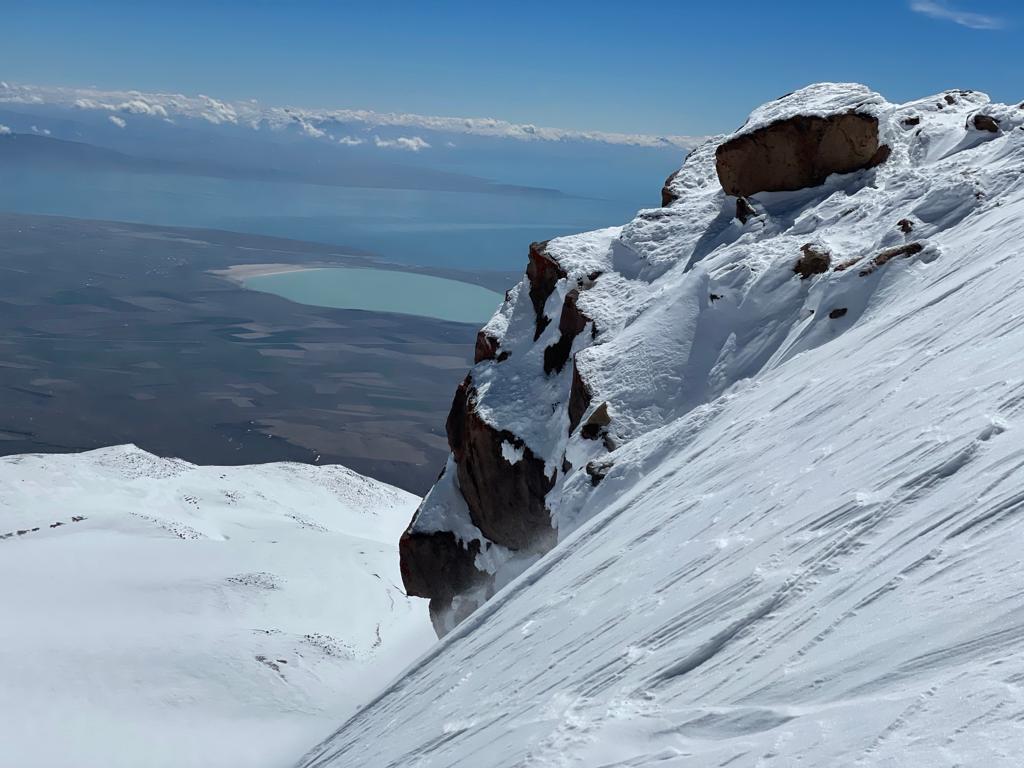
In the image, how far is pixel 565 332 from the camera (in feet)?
73.8

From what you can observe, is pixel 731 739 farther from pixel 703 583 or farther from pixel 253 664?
pixel 253 664

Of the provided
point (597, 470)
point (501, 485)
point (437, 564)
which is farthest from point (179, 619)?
point (597, 470)

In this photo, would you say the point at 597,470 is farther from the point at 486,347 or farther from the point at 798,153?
the point at 798,153

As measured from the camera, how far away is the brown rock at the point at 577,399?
18.8 metres

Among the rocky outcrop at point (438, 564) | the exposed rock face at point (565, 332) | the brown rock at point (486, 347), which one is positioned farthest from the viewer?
the brown rock at point (486, 347)

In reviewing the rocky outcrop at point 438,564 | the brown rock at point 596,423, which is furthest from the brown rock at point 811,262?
the rocky outcrop at point 438,564

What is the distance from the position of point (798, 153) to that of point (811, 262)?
208 inches

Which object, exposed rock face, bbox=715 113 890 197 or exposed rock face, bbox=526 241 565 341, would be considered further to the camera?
exposed rock face, bbox=526 241 565 341

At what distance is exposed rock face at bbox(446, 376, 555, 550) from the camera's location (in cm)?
2114

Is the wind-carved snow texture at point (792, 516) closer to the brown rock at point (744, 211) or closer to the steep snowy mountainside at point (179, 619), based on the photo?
the brown rock at point (744, 211)

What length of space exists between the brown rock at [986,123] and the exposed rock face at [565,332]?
32.1ft

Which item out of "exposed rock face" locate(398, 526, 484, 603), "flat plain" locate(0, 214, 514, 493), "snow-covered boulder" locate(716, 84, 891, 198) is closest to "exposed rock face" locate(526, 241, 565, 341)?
"snow-covered boulder" locate(716, 84, 891, 198)

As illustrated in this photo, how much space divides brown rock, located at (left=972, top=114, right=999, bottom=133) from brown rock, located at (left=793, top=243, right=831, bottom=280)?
211 inches

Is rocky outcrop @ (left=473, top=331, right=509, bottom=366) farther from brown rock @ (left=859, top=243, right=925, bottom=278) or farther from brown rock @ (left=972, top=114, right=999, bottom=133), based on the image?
brown rock @ (left=972, top=114, right=999, bottom=133)
